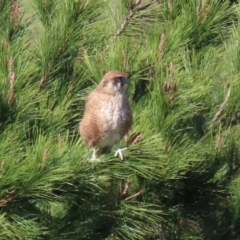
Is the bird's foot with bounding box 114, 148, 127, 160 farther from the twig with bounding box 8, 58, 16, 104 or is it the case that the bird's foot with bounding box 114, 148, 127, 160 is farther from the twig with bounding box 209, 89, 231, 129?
the twig with bounding box 209, 89, 231, 129

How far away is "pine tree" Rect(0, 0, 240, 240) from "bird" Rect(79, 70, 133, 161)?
42 millimetres

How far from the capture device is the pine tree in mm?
2160

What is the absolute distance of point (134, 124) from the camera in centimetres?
251

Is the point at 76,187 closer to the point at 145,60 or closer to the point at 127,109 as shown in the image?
the point at 127,109

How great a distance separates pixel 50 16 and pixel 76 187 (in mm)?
698

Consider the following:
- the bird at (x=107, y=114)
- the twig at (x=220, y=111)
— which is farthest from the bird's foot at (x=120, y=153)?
the twig at (x=220, y=111)

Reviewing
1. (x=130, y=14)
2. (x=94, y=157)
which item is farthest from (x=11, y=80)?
(x=130, y=14)

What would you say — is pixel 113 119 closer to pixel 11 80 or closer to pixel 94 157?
pixel 94 157

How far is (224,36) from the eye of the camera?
2.87 meters

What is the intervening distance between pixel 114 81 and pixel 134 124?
0.15 metres

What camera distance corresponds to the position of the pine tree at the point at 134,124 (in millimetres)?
2160

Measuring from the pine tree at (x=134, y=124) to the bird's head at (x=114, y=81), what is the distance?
0.27ft

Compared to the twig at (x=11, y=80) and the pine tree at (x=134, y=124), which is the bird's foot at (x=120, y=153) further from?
the twig at (x=11, y=80)

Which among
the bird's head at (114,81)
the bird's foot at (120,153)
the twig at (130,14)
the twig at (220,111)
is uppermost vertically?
the twig at (130,14)
